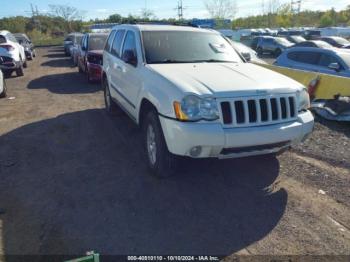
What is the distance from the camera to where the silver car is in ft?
28.6

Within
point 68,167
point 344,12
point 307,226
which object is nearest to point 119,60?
point 68,167

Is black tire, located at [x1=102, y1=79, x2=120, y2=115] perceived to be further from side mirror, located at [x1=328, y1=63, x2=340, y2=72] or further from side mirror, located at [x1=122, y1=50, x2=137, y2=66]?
side mirror, located at [x1=328, y1=63, x2=340, y2=72]

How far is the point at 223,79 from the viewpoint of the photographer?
4023 mm

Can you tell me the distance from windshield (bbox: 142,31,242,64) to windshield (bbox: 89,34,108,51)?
735 cm

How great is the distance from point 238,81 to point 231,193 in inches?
52.4

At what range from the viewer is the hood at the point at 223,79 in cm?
371

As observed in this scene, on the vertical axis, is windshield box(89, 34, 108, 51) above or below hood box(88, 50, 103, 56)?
above

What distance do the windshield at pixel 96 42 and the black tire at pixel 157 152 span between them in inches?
329

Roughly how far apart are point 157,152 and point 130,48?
2067 millimetres

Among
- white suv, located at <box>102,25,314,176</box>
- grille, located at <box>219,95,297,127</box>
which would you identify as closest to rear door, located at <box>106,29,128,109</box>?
white suv, located at <box>102,25,314,176</box>

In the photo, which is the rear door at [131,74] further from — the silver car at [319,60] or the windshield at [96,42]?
the windshield at [96,42]

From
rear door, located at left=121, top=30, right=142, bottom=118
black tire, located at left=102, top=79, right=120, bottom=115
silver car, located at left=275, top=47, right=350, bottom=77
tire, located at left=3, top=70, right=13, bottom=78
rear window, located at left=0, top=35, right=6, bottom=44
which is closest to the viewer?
rear door, located at left=121, top=30, right=142, bottom=118

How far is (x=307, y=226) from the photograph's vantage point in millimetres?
3363

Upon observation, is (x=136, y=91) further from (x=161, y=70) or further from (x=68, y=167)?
(x=68, y=167)
